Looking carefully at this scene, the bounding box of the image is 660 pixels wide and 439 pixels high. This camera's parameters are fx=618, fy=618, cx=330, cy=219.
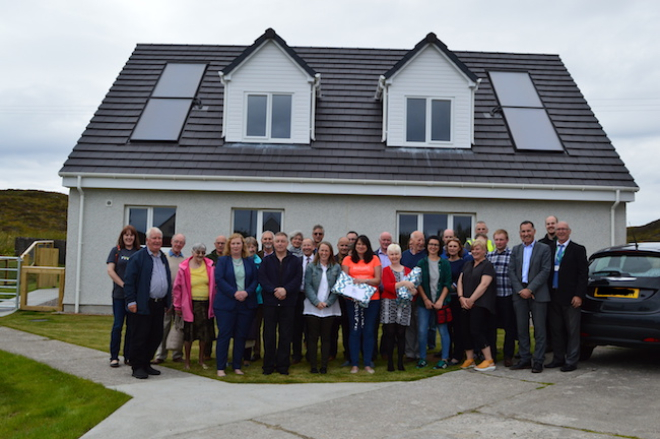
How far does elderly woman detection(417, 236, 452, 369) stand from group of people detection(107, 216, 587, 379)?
0.01 m

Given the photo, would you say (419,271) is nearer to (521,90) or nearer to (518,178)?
(518,178)

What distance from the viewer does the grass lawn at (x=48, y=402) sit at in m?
5.96

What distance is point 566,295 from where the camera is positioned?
27.1 feet

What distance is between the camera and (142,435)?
5.63 m

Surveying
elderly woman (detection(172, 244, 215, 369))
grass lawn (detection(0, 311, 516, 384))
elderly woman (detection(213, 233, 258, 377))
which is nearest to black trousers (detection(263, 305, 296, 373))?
grass lawn (detection(0, 311, 516, 384))

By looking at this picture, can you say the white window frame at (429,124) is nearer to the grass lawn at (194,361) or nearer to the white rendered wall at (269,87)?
the white rendered wall at (269,87)

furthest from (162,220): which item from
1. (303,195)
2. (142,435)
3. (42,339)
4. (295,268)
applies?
(142,435)

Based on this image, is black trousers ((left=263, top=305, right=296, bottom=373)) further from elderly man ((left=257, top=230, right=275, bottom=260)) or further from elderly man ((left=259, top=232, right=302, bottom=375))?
elderly man ((left=257, top=230, right=275, bottom=260))

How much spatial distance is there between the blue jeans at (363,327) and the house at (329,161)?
5.56 metres

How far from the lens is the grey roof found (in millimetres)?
14062

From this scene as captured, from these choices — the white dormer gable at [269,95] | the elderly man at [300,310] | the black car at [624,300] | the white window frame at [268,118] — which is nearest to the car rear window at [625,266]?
the black car at [624,300]

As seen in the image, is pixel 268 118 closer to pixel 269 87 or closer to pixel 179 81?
pixel 269 87

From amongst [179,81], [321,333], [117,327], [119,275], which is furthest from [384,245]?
[179,81]

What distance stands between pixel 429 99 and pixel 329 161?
310cm
